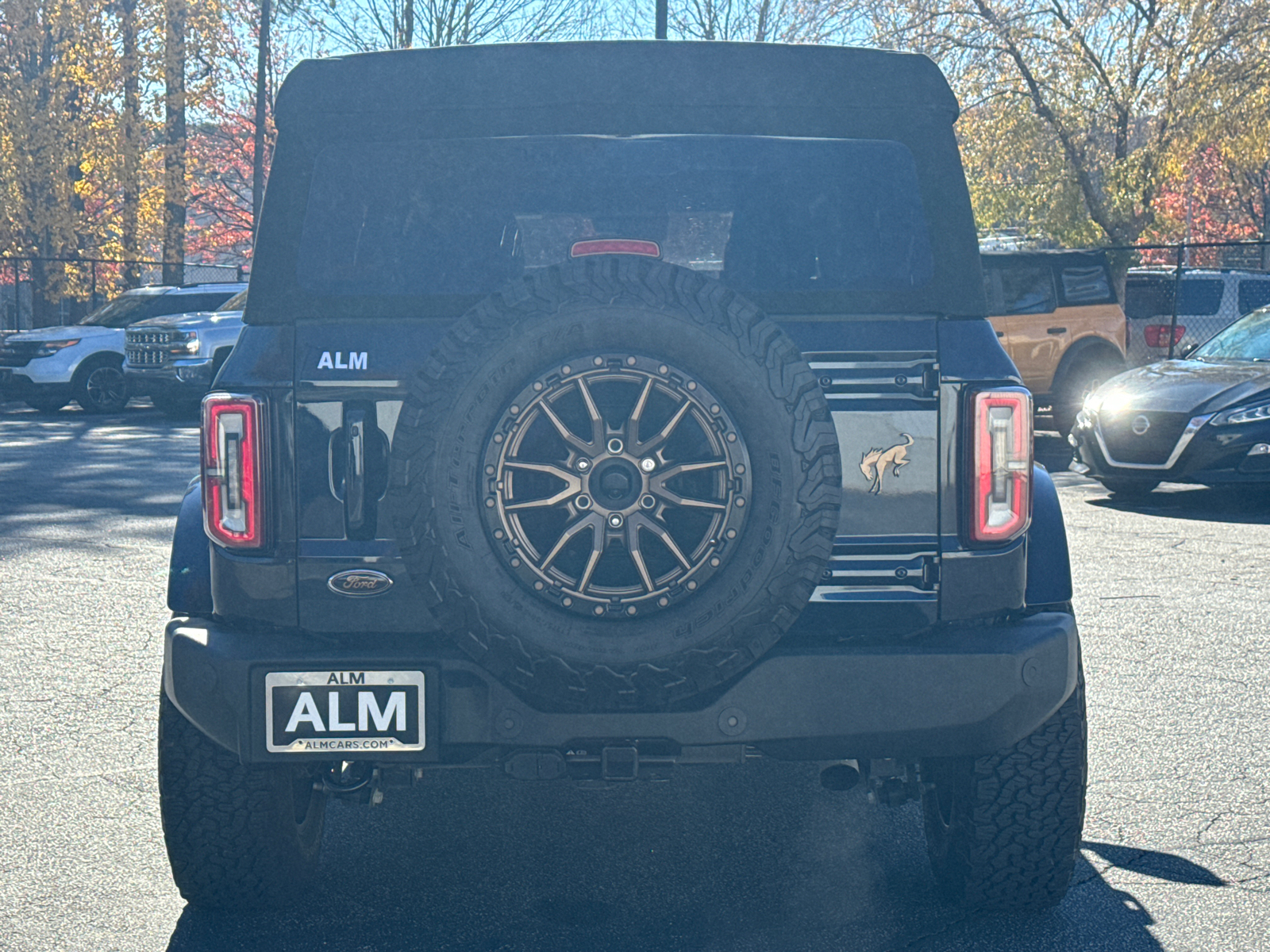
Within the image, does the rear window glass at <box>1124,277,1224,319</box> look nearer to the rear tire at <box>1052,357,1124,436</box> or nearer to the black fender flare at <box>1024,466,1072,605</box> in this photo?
the rear tire at <box>1052,357,1124,436</box>

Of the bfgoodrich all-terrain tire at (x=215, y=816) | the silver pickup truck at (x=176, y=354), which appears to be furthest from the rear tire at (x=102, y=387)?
the bfgoodrich all-terrain tire at (x=215, y=816)

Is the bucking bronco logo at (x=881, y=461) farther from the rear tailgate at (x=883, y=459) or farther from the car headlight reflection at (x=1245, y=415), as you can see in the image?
the car headlight reflection at (x=1245, y=415)

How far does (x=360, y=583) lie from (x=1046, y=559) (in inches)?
60.0

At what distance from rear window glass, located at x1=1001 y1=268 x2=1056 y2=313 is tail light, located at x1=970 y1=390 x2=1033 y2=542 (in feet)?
42.9

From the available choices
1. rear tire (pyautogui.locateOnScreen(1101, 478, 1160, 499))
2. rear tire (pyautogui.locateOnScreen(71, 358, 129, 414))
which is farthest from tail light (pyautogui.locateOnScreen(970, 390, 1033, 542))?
rear tire (pyautogui.locateOnScreen(71, 358, 129, 414))

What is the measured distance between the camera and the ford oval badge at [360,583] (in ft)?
10.3

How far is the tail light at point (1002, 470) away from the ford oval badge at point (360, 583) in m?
1.26

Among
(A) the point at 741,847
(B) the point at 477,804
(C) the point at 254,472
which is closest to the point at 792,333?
(C) the point at 254,472

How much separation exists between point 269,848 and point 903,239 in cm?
203

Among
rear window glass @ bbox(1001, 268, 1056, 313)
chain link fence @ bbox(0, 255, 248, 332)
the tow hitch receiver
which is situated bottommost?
the tow hitch receiver

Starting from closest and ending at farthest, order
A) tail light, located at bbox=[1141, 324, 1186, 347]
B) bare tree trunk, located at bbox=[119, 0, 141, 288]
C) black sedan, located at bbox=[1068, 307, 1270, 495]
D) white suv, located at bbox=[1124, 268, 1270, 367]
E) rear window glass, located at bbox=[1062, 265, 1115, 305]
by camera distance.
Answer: black sedan, located at bbox=[1068, 307, 1270, 495] → rear window glass, located at bbox=[1062, 265, 1115, 305] → tail light, located at bbox=[1141, 324, 1186, 347] → white suv, located at bbox=[1124, 268, 1270, 367] → bare tree trunk, located at bbox=[119, 0, 141, 288]

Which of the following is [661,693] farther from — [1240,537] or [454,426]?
[1240,537]

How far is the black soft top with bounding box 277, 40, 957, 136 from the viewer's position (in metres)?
3.51

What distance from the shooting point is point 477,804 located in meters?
4.37
